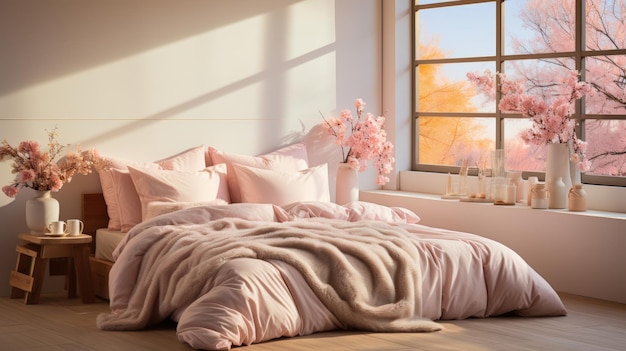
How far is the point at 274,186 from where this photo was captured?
6680 millimetres

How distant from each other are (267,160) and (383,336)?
253 cm

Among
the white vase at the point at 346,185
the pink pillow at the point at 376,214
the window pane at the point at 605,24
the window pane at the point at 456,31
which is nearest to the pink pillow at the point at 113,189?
the pink pillow at the point at 376,214

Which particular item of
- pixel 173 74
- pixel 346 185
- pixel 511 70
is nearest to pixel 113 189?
pixel 173 74

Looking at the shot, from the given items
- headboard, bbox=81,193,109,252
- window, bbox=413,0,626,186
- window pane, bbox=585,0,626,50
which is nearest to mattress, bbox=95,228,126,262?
headboard, bbox=81,193,109,252

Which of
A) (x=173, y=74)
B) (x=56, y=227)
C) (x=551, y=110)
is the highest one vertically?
(x=173, y=74)

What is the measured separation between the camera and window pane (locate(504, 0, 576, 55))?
6.72 m

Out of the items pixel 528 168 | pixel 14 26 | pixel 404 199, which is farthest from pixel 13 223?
pixel 528 168

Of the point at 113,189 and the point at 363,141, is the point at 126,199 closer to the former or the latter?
the point at 113,189

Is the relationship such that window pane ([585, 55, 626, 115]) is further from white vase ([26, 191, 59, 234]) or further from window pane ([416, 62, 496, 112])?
white vase ([26, 191, 59, 234])

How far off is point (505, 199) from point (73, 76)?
3.11 m

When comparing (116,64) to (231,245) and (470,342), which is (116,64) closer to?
(231,245)

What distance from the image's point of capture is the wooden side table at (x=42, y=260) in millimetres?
5824

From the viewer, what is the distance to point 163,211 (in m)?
6.07

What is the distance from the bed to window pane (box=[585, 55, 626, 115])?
1.62m
